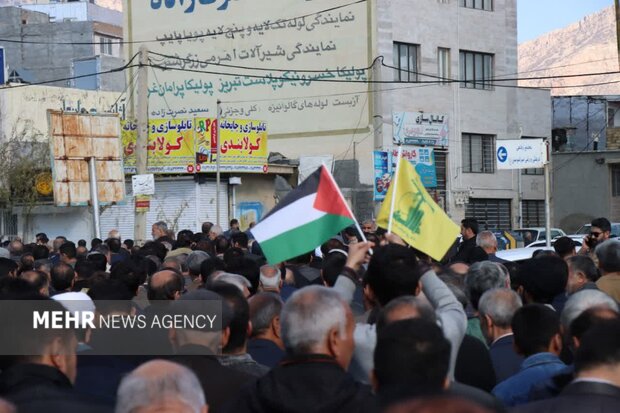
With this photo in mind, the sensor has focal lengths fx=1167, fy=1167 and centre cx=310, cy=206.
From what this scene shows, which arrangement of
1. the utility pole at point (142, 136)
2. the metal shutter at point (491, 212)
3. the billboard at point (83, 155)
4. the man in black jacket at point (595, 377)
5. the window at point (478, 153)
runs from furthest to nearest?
the metal shutter at point (491, 212) < the window at point (478, 153) < the utility pole at point (142, 136) < the billboard at point (83, 155) < the man in black jacket at point (595, 377)

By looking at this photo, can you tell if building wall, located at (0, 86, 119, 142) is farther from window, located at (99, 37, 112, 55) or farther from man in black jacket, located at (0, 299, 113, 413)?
man in black jacket, located at (0, 299, 113, 413)

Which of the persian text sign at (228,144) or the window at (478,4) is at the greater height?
the window at (478,4)

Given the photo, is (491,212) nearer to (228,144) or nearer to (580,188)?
(580,188)

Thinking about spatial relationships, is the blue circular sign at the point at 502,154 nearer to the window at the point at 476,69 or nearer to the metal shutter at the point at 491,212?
the metal shutter at the point at 491,212

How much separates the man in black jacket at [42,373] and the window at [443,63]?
117ft

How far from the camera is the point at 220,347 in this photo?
17.4 feet

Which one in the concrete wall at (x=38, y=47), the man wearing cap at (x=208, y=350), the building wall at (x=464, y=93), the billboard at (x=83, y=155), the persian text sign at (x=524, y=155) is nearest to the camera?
the man wearing cap at (x=208, y=350)

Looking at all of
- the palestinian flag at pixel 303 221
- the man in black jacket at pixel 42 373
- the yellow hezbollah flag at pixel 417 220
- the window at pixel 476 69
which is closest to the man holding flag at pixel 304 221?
the palestinian flag at pixel 303 221

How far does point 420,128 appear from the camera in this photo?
38250 mm

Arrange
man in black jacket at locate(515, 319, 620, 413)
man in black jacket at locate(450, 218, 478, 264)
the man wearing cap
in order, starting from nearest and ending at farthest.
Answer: man in black jacket at locate(515, 319, 620, 413)
the man wearing cap
man in black jacket at locate(450, 218, 478, 264)

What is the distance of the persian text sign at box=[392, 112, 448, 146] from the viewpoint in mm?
37438

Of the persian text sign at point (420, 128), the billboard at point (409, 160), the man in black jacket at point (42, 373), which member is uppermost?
the persian text sign at point (420, 128)

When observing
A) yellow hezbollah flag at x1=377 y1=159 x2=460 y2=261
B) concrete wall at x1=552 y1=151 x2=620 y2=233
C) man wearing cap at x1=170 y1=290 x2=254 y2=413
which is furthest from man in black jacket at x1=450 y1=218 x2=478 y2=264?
concrete wall at x1=552 y1=151 x2=620 y2=233

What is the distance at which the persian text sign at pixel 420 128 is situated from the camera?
37.4 m
